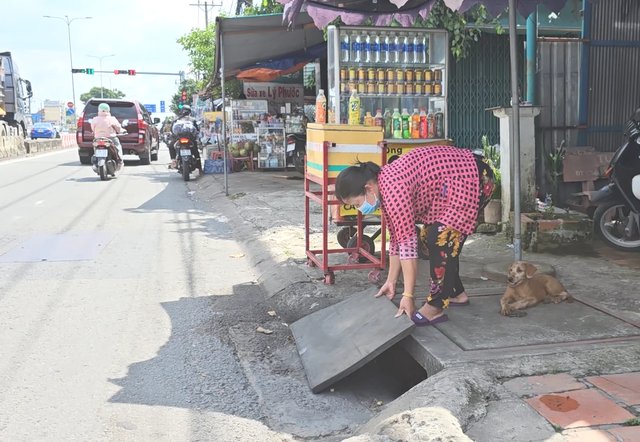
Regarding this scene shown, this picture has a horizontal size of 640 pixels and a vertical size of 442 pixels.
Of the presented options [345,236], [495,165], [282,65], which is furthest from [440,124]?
[282,65]

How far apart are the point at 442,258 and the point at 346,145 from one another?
1634 mm

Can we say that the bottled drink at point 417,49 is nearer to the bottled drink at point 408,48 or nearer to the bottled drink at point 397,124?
the bottled drink at point 408,48

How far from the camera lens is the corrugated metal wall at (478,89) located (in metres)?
9.41

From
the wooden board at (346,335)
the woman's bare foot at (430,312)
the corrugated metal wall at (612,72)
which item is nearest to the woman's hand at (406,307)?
the wooden board at (346,335)

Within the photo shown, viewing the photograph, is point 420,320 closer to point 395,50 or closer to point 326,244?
point 326,244

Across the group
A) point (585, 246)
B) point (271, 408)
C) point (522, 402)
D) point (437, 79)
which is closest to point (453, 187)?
point (522, 402)

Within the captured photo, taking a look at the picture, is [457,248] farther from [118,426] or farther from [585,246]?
[585,246]

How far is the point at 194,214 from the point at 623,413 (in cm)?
761

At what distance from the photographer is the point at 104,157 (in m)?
13.8

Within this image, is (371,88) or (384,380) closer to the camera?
(384,380)

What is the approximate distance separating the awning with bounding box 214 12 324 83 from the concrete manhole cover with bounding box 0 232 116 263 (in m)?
3.66

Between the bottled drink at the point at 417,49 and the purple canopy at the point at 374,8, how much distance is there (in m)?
1.25

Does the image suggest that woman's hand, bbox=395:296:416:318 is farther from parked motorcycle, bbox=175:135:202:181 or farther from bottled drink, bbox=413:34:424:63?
parked motorcycle, bbox=175:135:202:181

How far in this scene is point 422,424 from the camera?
2.51 m
